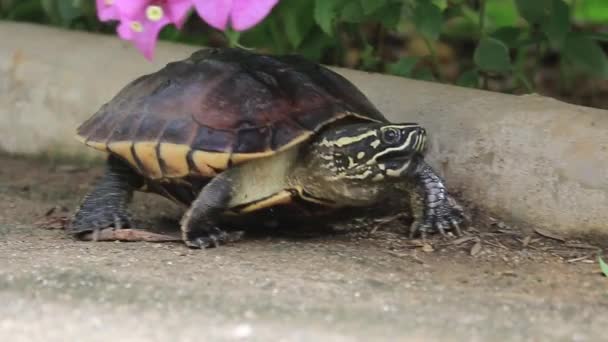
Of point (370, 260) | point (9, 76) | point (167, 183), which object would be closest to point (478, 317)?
point (370, 260)

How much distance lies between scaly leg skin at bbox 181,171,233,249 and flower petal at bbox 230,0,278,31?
0.92 m

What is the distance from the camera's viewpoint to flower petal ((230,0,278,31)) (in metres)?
1.60

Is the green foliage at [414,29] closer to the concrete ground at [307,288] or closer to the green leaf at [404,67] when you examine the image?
the green leaf at [404,67]

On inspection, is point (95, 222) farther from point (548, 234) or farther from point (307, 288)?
point (548, 234)

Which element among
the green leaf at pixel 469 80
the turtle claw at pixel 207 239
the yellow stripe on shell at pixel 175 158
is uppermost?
the green leaf at pixel 469 80

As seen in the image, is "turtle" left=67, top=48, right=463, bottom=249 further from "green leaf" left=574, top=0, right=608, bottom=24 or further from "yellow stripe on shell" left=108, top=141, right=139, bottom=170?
"green leaf" left=574, top=0, right=608, bottom=24

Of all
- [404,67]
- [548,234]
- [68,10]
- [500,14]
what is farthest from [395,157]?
[500,14]

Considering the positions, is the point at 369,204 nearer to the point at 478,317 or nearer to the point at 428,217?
the point at 428,217

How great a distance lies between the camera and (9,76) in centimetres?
354

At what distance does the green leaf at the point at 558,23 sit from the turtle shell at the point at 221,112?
0.55 metres

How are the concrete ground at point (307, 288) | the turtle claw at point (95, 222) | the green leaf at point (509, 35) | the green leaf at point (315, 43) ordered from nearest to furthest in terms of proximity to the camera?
the concrete ground at point (307, 288) → the turtle claw at point (95, 222) → the green leaf at point (509, 35) → the green leaf at point (315, 43)

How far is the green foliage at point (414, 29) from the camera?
277cm

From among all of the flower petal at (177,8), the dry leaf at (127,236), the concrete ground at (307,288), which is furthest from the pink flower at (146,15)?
the dry leaf at (127,236)

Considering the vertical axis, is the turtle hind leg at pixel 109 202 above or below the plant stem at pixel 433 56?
below
